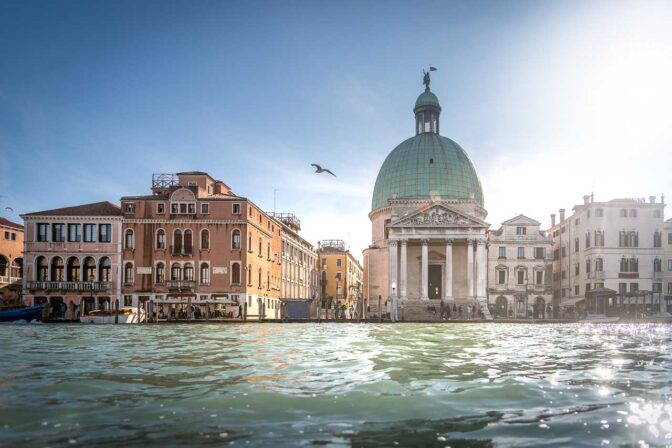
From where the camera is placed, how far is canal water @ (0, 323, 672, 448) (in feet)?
21.1

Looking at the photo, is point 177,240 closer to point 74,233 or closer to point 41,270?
point 74,233

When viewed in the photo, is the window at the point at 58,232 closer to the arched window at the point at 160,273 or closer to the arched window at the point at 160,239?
the arched window at the point at 160,239

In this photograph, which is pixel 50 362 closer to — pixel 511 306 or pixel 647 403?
pixel 647 403

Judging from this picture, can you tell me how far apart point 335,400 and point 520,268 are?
172 feet

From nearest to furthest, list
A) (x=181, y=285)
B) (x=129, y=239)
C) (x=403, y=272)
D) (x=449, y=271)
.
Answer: (x=181, y=285), (x=129, y=239), (x=449, y=271), (x=403, y=272)

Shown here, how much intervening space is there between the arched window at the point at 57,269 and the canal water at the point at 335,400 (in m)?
33.2

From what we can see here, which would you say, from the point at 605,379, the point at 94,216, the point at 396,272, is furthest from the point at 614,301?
the point at 605,379

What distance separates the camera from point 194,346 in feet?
61.7

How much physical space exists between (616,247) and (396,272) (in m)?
18.6

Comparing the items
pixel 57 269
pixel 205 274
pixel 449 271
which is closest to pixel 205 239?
pixel 205 274

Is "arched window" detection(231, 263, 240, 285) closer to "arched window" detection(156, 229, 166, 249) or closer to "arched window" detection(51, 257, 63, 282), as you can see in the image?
"arched window" detection(156, 229, 166, 249)

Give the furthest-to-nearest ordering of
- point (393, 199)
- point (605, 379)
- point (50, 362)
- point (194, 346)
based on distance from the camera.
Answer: point (393, 199) < point (194, 346) < point (50, 362) < point (605, 379)

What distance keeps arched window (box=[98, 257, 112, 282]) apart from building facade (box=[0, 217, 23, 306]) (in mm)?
8464

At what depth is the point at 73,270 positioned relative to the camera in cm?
4634
